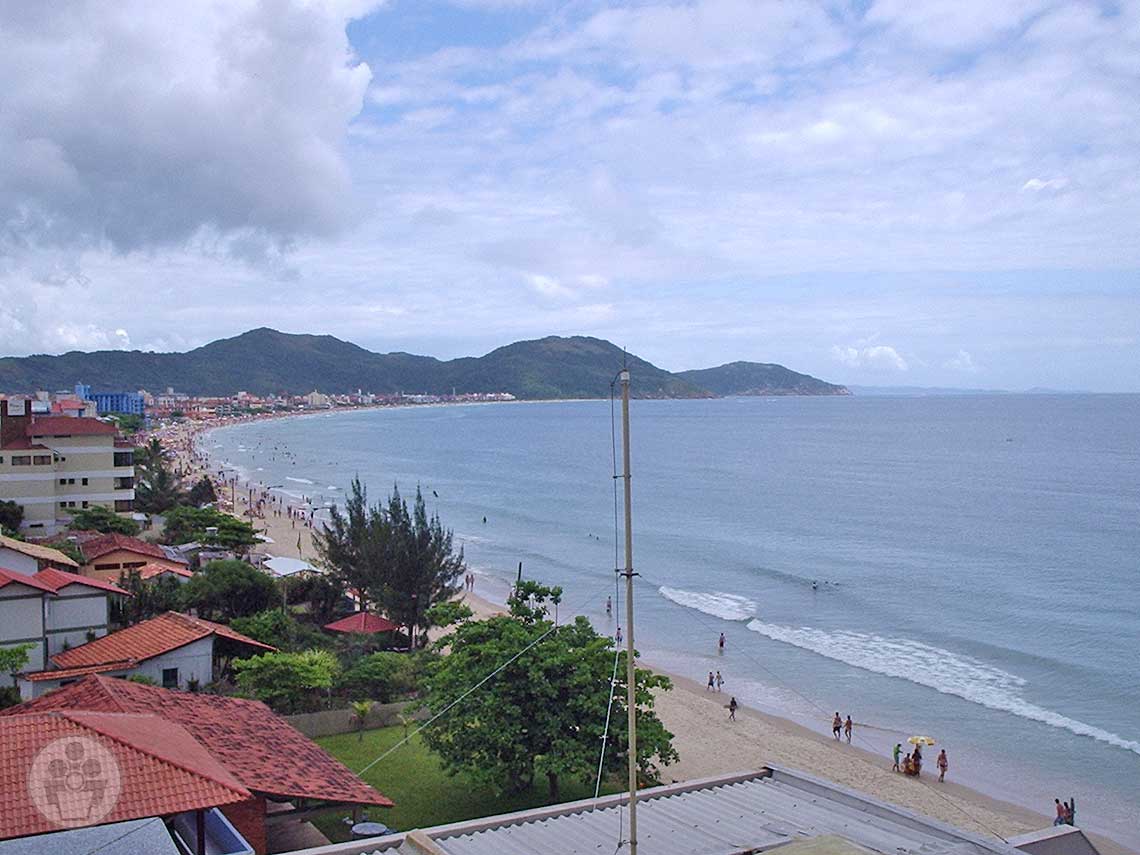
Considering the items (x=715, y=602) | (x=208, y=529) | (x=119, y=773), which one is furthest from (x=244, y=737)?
(x=208, y=529)

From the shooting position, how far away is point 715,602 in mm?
41562

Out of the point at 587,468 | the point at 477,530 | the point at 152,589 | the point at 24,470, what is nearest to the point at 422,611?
the point at 152,589

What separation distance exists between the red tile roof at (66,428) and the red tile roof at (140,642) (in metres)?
22.8

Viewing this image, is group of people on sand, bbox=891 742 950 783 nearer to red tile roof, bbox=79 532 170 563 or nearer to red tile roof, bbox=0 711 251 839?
red tile roof, bbox=0 711 251 839

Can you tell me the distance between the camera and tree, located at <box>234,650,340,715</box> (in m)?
19.6

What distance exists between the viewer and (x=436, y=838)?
9523 mm

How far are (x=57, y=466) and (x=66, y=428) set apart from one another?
176cm

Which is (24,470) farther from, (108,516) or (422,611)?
(422,611)

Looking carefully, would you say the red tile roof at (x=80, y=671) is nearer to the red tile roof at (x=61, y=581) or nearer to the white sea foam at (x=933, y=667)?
the red tile roof at (x=61, y=581)

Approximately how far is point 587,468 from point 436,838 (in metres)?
Result: 90.9

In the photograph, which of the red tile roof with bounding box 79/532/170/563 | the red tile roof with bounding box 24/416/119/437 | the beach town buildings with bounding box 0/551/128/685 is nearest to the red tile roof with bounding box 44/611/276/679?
the beach town buildings with bounding box 0/551/128/685

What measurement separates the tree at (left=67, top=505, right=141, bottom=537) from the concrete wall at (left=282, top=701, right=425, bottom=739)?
22.0m

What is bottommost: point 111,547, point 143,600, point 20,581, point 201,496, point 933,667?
point 933,667

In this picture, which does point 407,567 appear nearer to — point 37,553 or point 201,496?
point 37,553
